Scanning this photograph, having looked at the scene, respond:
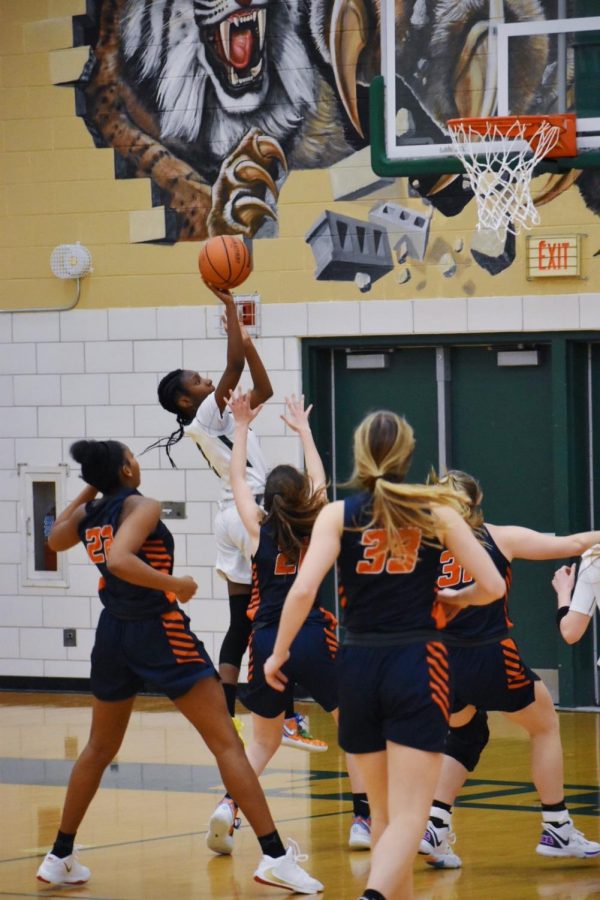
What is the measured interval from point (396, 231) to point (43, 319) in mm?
2883

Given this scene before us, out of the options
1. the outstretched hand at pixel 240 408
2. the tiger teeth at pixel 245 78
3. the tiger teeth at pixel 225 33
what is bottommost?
the outstretched hand at pixel 240 408

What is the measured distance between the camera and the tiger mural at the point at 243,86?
1100 cm

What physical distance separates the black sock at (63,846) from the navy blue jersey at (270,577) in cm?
116

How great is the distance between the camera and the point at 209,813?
809cm

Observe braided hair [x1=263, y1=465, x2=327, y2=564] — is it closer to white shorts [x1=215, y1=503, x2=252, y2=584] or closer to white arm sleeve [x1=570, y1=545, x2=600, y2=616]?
white arm sleeve [x1=570, y1=545, x2=600, y2=616]

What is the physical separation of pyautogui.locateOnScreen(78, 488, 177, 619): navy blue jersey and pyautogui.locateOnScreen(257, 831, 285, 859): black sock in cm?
97

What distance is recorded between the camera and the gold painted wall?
11.6 meters

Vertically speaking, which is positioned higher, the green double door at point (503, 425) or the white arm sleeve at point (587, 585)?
the green double door at point (503, 425)

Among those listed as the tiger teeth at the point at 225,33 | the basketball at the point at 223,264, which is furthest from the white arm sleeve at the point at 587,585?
the tiger teeth at the point at 225,33

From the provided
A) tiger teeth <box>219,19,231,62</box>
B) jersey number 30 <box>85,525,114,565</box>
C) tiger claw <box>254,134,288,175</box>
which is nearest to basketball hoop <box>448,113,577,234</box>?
tiger claw <box>254,134,288,175</box>

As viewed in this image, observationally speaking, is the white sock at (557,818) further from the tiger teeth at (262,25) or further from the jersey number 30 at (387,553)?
the tiger teeth at (262,25)

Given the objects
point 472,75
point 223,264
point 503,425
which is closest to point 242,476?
point 223,264

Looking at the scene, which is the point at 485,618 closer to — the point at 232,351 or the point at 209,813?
the point at 232,351

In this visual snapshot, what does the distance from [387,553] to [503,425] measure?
6383 millimetres
